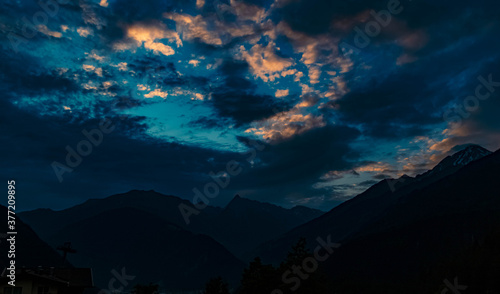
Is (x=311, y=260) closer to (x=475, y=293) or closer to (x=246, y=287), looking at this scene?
(x=246, y=287)

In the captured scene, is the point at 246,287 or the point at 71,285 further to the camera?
the point at 246,287

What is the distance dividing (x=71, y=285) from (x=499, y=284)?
180m

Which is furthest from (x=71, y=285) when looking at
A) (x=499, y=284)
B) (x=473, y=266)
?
(x=473, y=266)

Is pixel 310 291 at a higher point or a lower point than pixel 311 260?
lower

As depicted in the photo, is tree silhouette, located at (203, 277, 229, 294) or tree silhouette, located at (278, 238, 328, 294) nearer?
tree silhouette, located at (278, 238, 328, 294)

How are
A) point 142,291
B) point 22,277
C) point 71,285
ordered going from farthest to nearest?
1. point 142,291
2. point 71,285
3. point 22,277

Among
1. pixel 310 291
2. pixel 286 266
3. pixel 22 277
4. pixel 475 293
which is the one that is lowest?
pixel 475 293

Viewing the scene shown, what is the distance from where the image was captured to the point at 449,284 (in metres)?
178

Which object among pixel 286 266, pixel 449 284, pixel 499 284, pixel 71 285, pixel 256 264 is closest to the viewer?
pixel 71 285

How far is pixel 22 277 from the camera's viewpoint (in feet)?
129

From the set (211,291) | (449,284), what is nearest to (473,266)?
(449,284)

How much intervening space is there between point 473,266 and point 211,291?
177 meters

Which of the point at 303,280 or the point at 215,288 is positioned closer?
the point at 303,280

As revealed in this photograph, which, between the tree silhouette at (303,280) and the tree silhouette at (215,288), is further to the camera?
the tree silhouette at (215,288)
